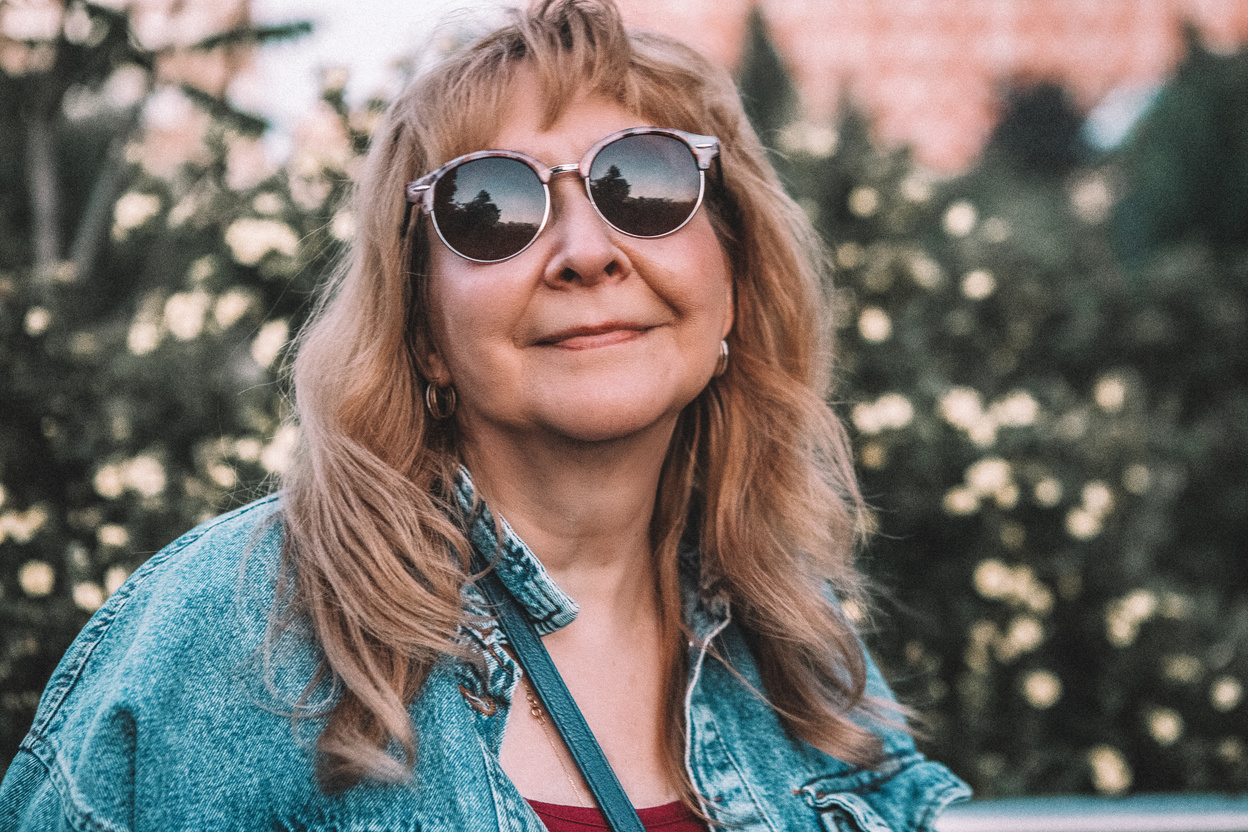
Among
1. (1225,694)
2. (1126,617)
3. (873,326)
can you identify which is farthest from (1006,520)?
(1225,694)

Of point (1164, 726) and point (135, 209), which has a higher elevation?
point (135, 209)

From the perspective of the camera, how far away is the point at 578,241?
1.65 metres

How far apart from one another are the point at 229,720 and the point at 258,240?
2298 mm

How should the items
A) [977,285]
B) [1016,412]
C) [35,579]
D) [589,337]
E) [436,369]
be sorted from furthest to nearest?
[977,285], [1016,412], [35,579], [436,369], [589,337]

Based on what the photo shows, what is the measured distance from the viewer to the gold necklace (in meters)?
1.60

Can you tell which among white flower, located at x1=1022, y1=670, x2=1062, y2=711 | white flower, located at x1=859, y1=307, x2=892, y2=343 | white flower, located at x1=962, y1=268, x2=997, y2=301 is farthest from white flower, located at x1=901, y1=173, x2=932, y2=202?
white flower, located at x1=1022, y1=670, x2=1062, y2=711

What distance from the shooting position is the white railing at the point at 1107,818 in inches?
102

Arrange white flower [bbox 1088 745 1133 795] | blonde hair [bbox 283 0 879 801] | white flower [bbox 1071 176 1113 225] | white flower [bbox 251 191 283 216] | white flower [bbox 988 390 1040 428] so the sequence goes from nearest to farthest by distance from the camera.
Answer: blonde hair [bbox 283 0 879 801]
white flower [bbox 251 191 283 216]
white flower [bbox 1088 745 1133 795]
white flower [bbox 988 390 1040 428]
white flower [bbox 1071 176 1113 225]

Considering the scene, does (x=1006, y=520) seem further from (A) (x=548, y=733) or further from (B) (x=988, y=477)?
(A) (x=548, y=733)

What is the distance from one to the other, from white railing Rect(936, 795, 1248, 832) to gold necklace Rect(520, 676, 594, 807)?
4.39ft

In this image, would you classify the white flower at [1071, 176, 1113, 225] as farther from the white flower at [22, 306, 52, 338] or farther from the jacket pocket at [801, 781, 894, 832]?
the jacket pocket at [801, 781, 894, 832]

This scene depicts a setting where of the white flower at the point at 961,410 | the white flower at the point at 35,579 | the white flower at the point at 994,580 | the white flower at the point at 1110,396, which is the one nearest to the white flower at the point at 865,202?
the white flower at the point at 961,410

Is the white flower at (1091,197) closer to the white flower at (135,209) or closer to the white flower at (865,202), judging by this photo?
the white flower at (865,202)

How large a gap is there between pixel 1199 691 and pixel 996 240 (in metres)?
2.20
